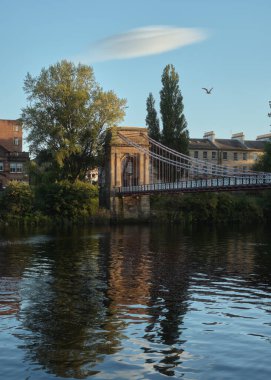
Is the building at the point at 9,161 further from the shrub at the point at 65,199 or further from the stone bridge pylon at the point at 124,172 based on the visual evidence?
the shrub at the point at 65,199

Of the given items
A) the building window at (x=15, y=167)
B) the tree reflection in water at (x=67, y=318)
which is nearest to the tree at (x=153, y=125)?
the building window at (x=15, y=167)

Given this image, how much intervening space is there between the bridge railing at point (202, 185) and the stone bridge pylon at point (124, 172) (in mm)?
1327

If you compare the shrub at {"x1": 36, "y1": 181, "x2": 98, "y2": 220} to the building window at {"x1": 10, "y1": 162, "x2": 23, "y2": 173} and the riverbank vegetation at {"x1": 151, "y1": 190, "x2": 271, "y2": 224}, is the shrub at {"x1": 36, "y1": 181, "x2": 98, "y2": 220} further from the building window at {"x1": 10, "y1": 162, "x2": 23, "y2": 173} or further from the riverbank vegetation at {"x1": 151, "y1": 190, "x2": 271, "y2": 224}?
the building window at {"x1": 10, "y1": 162, "x2": 23, "y2": 173}

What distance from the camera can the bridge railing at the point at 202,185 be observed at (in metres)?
43.1

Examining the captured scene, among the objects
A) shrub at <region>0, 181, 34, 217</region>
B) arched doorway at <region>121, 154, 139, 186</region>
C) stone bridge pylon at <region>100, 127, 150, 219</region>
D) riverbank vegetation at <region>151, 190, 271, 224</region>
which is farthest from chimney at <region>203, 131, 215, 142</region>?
shrub at <region>0, 181, 34, 217</region>

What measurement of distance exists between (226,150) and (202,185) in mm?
43446

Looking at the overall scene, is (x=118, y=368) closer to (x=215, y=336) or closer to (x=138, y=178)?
(x=215, y=336)

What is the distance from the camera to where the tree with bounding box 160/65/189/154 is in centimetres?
6819

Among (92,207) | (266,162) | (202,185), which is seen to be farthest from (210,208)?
(92,207)

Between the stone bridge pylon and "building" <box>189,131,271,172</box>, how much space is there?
24793mm

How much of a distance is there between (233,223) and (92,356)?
55.8 m

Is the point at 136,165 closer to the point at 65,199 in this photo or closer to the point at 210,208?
the point at 210,208

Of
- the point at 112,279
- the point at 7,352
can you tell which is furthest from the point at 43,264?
the point at 7,352

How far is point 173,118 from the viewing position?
68.1 meters
